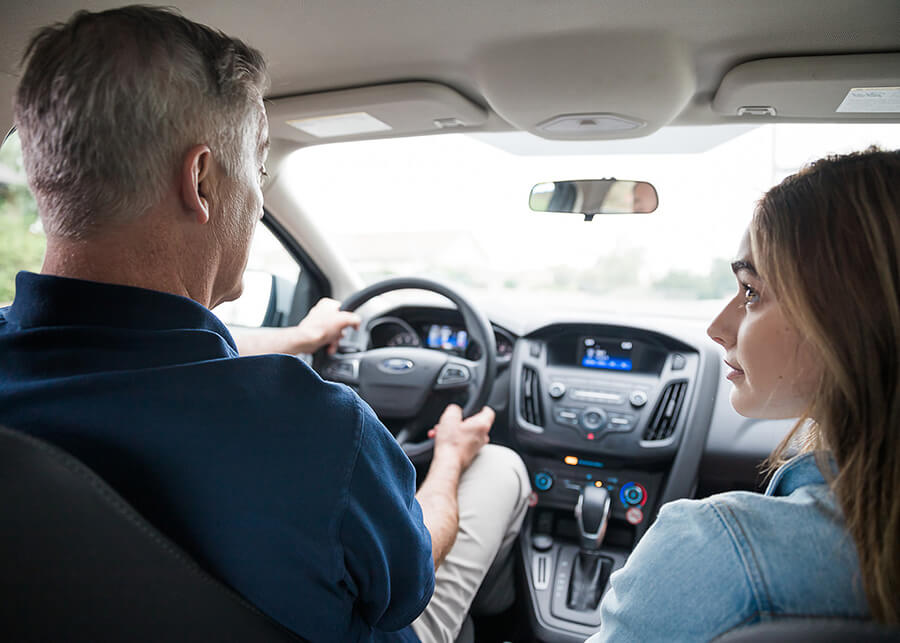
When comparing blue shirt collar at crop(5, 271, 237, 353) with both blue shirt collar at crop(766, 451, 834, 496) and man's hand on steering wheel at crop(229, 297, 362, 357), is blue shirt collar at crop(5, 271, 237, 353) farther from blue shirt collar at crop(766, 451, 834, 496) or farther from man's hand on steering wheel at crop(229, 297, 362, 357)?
man's hand on steering wheel at crop(229, 297, 362, 357)

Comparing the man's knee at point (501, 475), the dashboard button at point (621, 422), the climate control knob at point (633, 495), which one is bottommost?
the climate control knob at point (633, 495)

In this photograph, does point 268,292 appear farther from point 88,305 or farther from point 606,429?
point 88,305

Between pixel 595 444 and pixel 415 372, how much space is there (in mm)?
751

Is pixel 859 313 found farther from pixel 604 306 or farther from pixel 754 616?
pixel 604 306

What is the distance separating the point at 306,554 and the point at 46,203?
→ 2.23 ft

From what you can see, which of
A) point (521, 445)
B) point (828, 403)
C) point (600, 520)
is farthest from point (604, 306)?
point (828, 403)

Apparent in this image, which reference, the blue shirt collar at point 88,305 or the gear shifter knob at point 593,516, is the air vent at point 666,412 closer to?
the gear shifter knob at point 593,516

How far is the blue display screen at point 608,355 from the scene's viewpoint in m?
2.57

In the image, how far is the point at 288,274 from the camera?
3.27m

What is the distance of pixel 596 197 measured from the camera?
2.55 metres

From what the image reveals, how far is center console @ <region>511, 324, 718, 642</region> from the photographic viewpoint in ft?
7.87

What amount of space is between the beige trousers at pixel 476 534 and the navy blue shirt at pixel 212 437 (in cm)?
73

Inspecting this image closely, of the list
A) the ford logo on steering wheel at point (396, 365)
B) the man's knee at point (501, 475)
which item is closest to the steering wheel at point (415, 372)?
the ford logo on steering wheel at point (396, 365)

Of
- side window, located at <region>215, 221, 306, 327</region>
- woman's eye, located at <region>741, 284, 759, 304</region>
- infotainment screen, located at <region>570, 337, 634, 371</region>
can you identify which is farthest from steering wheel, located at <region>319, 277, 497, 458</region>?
woman's eye, located at <region>741, 284, 759, 304</region>
